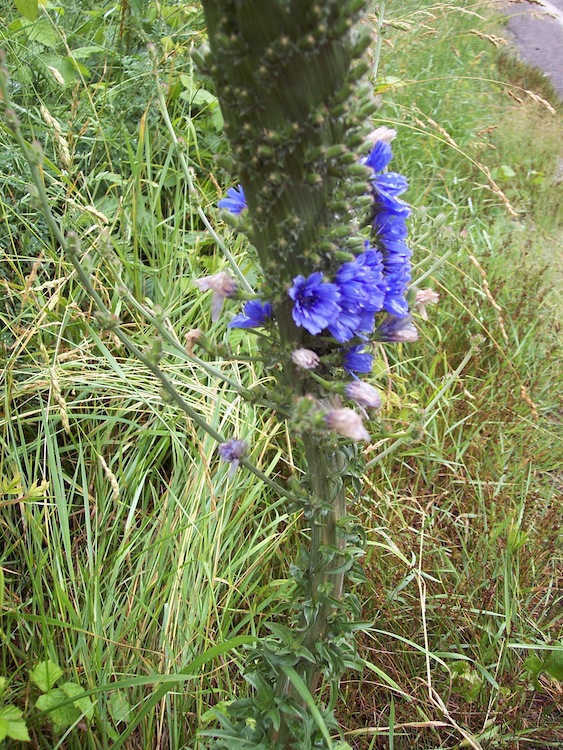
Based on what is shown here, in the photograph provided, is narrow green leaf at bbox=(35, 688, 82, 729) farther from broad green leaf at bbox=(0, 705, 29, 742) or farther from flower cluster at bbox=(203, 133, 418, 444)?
flower cluster at bbox=(203, 133, 418, 444)

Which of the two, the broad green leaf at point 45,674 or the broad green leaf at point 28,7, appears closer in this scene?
the broad green leaf at point 45,674

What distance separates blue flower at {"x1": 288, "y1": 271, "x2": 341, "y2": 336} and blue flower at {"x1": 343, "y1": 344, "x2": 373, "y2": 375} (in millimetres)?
139

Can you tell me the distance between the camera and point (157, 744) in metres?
1.77

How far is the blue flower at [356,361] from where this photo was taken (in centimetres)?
107

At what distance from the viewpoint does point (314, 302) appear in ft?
3.20

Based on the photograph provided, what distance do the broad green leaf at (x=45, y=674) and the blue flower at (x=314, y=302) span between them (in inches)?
51.5

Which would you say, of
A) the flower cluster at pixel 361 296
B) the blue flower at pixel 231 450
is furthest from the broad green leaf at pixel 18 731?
the flower cluster at pixel 361 296

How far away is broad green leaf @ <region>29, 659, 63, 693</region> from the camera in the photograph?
1655 millimetres

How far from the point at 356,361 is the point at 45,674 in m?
1.29

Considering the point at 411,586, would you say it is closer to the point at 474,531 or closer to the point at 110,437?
the point at 474,531

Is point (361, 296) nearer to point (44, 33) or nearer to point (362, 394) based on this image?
point (362, 394)

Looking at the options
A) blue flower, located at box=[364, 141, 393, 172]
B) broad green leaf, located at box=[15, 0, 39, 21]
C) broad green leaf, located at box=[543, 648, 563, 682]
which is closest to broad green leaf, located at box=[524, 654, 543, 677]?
broad green leaf, located at box=[543, 648, 563, 682]

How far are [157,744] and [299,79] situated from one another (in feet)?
5.85

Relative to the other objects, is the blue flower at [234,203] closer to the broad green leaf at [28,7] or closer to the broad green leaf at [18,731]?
the broad green leaf at [18,731]
